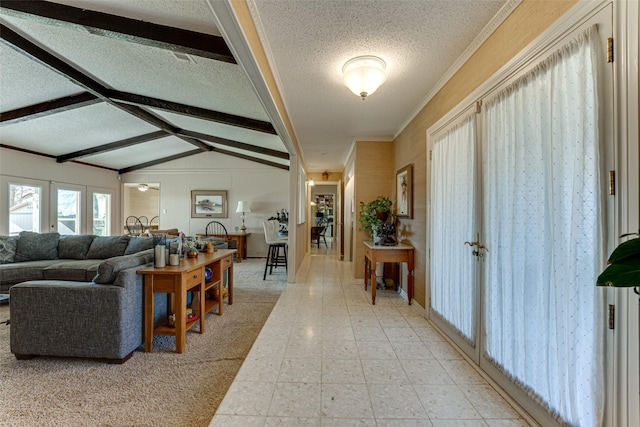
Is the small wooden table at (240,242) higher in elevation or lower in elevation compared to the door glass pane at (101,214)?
lower

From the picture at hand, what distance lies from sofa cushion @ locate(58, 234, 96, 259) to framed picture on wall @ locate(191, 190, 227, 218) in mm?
3284

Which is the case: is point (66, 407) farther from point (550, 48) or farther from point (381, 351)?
point (550, 48)

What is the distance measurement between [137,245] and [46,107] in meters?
2.40

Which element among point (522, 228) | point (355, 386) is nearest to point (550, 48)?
point (522, 228)

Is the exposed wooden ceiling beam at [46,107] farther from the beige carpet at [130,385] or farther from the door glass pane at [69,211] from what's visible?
A: the beige carpet at [130,385]

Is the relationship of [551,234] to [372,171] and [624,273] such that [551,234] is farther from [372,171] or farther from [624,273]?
[372,171]

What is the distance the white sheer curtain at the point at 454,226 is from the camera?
205 cm

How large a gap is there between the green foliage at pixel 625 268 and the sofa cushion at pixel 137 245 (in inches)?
182

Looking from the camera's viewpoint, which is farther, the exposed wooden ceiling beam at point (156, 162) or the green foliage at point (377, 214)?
the exposed wooden ceiling beam at point (156, 162)

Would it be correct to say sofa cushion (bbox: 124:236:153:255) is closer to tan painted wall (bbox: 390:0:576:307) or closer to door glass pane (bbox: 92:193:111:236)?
tan painted wall (bbox: 390:0:576:307)

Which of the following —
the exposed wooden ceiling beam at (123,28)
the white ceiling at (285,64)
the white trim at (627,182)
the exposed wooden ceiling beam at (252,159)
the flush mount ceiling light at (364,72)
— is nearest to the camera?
the white trim at (627,182)

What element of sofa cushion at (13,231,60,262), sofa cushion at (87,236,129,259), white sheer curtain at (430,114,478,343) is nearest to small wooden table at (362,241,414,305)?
white sheer curtain at (430,114,478,343)

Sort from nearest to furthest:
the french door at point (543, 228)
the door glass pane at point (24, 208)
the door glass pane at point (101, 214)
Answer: the french door at point (543, 228)
the door glass pane at point (24, 208)
the door glass pane at point (101, 214)

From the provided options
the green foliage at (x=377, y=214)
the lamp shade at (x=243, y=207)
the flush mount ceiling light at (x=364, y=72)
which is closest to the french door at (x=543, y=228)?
the flush mount ceiling light at (x=364, y=72)
